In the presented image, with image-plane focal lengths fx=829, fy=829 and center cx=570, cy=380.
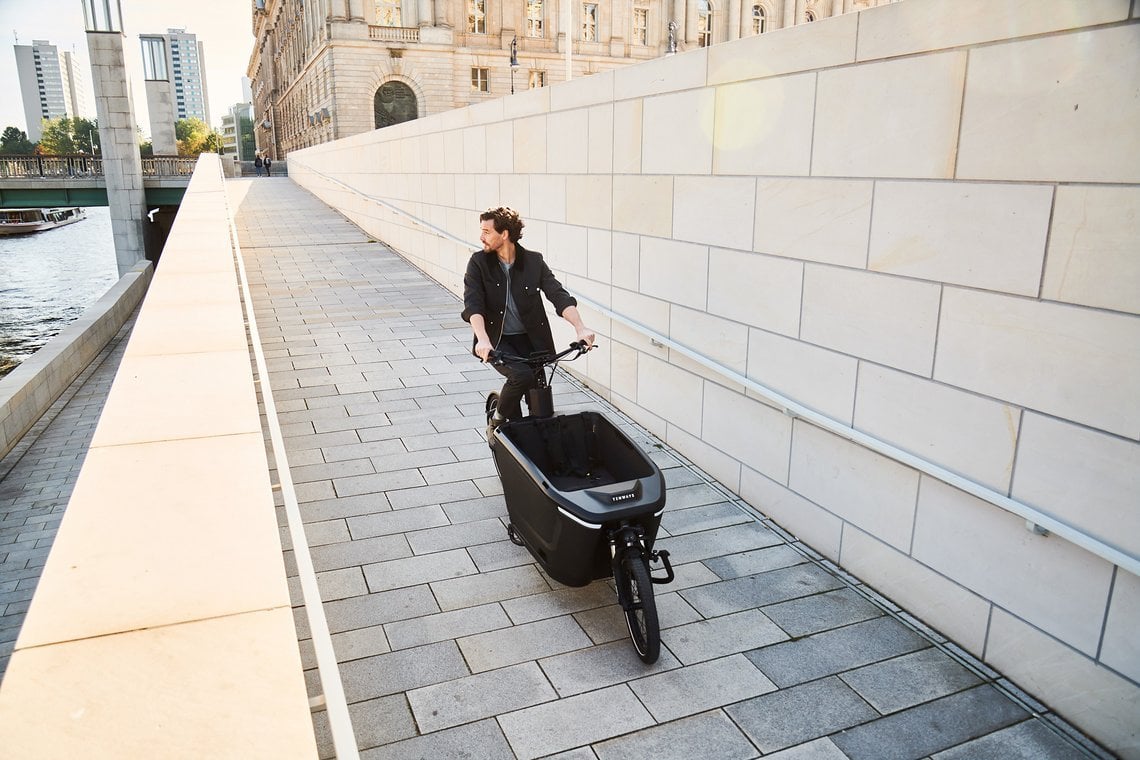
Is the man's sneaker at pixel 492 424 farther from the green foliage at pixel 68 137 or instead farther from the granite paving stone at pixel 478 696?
the green foliage at pixel 68 137

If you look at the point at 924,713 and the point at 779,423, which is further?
the point at 779,423

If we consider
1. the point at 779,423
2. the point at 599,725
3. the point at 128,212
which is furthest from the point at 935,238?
the point at 128,212

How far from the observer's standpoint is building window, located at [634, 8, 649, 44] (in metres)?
55.4

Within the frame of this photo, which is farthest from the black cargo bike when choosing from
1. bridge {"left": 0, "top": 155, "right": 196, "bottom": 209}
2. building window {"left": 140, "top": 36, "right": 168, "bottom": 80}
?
building window {"left": 140, "top": 36, "right": 168, "bottom": 80}

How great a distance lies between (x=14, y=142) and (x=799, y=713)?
16703 centimetres

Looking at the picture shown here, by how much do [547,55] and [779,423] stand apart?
52.6 metres

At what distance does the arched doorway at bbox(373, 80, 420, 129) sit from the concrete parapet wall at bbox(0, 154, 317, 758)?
4944 cm

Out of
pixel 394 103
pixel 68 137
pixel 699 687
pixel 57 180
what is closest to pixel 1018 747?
pixel 699 687

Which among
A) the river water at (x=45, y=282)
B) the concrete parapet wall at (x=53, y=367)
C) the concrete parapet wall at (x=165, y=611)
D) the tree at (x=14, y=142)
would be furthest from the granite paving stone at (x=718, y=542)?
the tree at (x=14, y=142)

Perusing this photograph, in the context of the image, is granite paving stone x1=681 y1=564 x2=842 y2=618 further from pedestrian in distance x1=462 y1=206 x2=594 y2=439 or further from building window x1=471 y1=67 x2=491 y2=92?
building window x1=471 y1=67 x2=491 y2=92

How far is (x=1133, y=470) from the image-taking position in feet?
9.98

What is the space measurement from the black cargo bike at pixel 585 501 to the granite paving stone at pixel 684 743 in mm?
402

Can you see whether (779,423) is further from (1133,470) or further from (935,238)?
(1133,470)

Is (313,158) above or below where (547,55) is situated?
below
